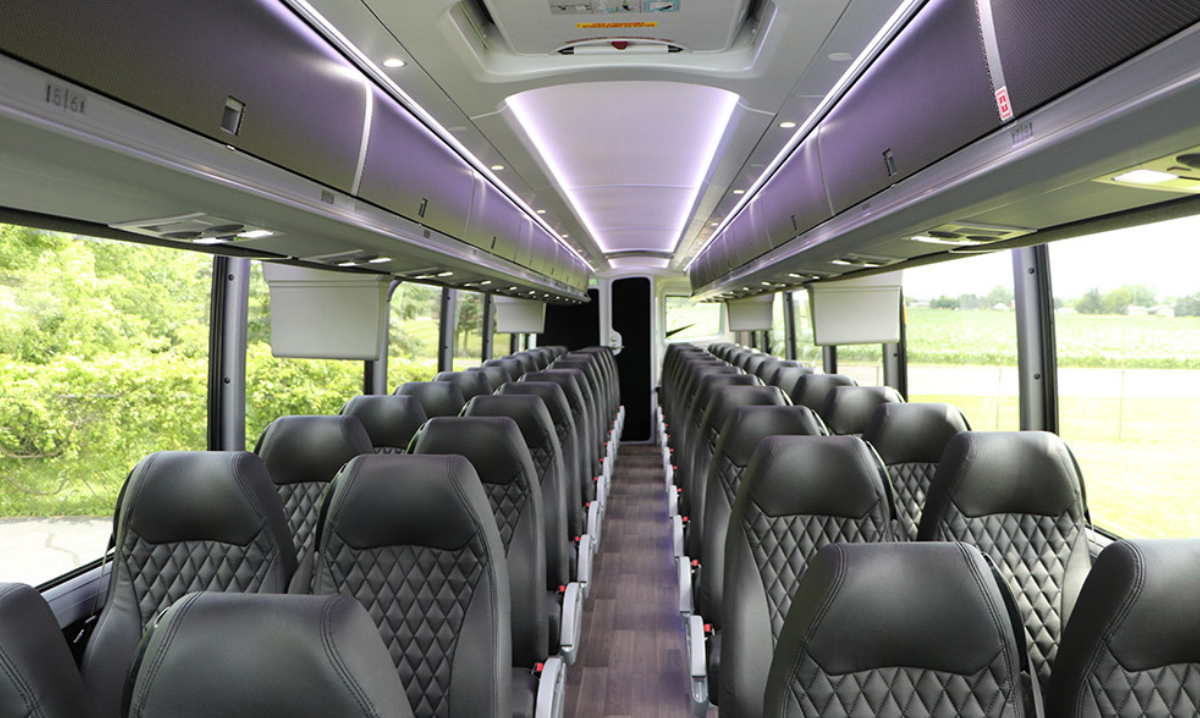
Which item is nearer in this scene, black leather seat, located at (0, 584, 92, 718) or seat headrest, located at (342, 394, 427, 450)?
black leather seat, located at (0, 584, 92, 718)

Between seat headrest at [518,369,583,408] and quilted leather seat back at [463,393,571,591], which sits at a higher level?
seat headrest at [518,369,583,408]

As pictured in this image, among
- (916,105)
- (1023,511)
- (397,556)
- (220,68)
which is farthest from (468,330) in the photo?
(220,68)

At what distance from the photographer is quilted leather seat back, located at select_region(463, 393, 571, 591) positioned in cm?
455

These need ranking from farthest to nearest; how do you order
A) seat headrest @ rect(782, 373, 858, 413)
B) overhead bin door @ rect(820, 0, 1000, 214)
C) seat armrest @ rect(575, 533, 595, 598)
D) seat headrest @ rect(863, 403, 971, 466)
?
1. seat headrest @ rect(782, 373, 858, 413)
2. seat armrest @ rect(575, 533, 595, 598)
3. seat headrest @ rect(863, 403, 971, 466)
4. overhead bin door @ rect(820, 0, 1000, 214)

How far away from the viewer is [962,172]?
2590 millimetres

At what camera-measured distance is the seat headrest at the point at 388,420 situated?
504 centimetres

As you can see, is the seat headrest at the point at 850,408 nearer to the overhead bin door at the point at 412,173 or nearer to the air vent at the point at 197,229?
the overhead bin door at the point at 412,173

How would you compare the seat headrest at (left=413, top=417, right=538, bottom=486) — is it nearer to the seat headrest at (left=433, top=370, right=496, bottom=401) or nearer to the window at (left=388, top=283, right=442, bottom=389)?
the seat headrest at (left=433, top=370, right=496, bottom=401)

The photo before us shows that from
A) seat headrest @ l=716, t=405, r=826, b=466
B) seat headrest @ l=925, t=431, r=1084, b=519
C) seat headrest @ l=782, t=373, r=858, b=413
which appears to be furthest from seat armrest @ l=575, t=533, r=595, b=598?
seat headrest @ l=925, t=431, r=1084, b=519

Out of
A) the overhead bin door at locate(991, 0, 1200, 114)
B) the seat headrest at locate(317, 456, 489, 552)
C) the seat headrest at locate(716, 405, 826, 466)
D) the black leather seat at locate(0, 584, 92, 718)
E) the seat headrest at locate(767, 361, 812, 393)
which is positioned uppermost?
the overhead bin door at locate(991, 0, 1200, 114)

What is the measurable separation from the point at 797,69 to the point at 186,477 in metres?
2.93

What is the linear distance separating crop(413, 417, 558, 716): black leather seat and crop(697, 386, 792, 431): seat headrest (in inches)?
68.0

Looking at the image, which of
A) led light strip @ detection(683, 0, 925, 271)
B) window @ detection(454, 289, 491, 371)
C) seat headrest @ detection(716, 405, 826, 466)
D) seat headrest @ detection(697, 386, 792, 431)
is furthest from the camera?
window @ detection(454, 289, 491, 371)

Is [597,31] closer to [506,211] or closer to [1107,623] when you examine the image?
[1107,623]
